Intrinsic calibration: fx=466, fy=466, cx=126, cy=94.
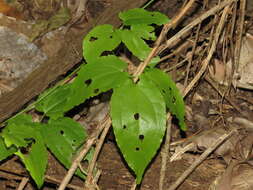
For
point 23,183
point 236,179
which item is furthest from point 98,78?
point 236,179

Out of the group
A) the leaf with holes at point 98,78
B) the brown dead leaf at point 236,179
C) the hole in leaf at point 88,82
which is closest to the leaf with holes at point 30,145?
the leaf with holes at point 98,78

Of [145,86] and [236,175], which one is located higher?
[145,86]

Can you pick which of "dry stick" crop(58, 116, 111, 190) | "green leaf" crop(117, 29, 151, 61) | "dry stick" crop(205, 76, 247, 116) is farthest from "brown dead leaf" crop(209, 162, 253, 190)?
"green leaf" crop(117, 29, 151, 61)

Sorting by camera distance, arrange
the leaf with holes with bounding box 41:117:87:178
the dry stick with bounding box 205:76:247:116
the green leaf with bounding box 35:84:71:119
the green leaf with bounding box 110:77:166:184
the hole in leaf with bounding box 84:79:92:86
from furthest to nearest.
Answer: the dry stick with bounding box 205:76:247:116
the green leaf with bounding box 35:84:71:119
the leaf with holes with bounding box 41:117:87:178
the hole in leaf with bounding box 84:79:92:86
the green leaf with bounding box 110:77:166:184

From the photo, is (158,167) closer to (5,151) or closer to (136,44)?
(136,44)

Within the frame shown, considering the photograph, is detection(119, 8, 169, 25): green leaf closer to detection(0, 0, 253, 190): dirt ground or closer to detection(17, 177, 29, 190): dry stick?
detection(0, 0, 253, 190): dirt ground

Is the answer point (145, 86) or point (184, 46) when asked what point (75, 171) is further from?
point (184, 46)

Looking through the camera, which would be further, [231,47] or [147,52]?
[231,47]

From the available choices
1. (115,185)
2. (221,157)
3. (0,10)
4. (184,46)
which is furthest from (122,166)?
(0,10)
